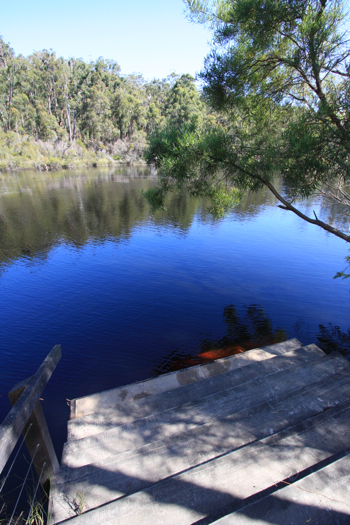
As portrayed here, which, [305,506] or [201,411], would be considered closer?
[305,506]

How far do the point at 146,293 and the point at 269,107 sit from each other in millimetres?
9421

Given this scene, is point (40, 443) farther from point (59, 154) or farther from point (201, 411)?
point (59, 154)

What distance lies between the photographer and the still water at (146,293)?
8.90 meters

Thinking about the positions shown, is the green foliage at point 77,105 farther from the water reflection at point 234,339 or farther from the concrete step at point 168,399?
the concrete step at point 168,399

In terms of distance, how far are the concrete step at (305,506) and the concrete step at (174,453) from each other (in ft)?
3.96

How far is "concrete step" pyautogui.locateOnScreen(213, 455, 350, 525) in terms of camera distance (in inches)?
88.8

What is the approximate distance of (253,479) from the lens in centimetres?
286

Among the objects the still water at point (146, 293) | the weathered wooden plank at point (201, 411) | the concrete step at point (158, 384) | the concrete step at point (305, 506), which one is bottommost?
the still water at point (146, 293)

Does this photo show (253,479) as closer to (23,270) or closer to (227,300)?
(227,300)

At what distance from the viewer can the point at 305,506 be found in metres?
2.35

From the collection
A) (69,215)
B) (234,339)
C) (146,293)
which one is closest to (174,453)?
(234,339)

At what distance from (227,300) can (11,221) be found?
1991 cm

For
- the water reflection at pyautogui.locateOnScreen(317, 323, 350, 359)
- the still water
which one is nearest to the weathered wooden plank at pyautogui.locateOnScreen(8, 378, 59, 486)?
the still water

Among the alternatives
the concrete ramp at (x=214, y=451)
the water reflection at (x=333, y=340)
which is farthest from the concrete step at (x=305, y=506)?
the water reflection at (x=333, y=340)
